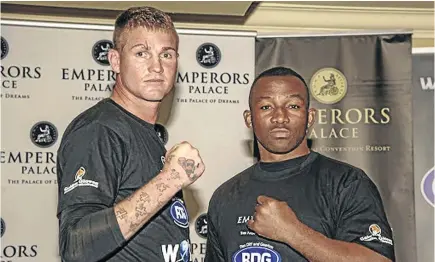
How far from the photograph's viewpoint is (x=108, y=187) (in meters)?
1.51

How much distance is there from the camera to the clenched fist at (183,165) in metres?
1.48

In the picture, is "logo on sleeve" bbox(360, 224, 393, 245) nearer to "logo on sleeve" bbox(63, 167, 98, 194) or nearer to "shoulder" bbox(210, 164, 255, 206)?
"shoulder" bbox(210, 164, 255, 206)

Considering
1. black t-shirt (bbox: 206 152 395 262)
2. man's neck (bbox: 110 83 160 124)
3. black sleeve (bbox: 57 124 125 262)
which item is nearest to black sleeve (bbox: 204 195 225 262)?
black t-shirt (bbox: 206 152 395 262)


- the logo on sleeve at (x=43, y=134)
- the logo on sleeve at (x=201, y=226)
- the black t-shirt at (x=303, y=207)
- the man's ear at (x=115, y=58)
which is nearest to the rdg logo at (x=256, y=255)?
the black t-shirt at (x=303, y=207)

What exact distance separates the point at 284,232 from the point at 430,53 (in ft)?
6.67

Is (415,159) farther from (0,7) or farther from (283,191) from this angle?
(0,7)

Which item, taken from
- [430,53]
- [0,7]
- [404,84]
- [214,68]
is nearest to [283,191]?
[214,68]

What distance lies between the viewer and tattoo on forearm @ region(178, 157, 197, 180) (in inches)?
59.1

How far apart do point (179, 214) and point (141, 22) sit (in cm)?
50

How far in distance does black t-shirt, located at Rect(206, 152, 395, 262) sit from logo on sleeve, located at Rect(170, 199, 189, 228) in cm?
54

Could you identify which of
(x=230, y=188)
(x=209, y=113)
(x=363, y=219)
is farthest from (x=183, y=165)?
(x=209, y=113)

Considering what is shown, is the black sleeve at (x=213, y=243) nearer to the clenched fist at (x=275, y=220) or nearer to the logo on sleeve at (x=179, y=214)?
the clenched fist at (x=275, y=220)

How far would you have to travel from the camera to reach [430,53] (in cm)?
363

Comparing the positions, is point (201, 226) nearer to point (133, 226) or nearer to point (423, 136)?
point (423, 136)
